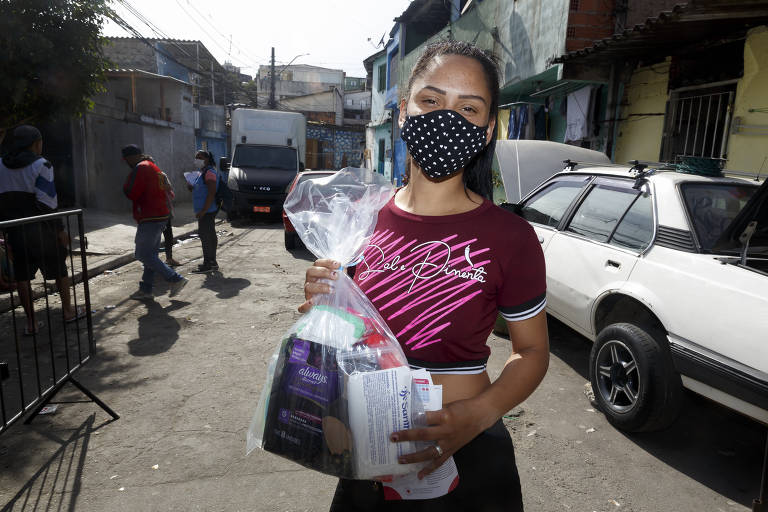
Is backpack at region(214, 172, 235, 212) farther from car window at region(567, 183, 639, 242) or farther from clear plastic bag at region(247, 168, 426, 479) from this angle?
clear plastic bag at region(247, 168, 426, 479)

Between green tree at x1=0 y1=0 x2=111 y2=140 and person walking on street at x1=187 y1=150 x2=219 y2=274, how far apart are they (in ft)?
5.75

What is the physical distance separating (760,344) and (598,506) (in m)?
1.15

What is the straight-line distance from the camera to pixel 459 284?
1.31 meters

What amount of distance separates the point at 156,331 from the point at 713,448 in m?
4.91

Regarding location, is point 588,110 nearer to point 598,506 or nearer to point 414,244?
point 598,506

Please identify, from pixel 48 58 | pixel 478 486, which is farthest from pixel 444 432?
pixel 48 58

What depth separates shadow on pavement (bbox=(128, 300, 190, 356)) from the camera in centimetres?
471

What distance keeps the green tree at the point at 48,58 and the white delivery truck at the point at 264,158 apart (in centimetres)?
641

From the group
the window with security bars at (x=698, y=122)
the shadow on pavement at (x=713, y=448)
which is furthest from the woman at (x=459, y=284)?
the window with security bars at (x=698, y=122)

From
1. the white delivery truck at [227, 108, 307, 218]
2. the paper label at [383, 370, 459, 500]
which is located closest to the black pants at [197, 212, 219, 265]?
the white delivery truck at [227, 108, 307, 218]

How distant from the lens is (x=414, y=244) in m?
1.40

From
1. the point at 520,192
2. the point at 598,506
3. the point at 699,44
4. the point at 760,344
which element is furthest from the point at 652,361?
the point at 699,44

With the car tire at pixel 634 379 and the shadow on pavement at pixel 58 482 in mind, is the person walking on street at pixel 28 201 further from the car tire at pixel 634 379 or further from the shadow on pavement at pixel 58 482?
the car tire at pixel 634 379

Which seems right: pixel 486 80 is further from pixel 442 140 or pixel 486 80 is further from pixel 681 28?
pixel 681 28
